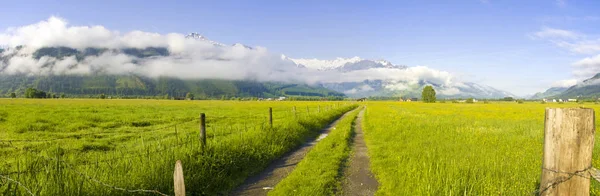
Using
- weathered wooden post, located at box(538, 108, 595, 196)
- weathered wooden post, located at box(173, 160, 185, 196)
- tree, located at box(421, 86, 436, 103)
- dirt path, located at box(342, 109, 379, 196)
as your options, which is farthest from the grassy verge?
tree, located at box(421, 86, 436, 103)

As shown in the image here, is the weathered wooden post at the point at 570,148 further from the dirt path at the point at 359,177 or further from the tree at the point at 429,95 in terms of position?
the tree at the point at 429,95

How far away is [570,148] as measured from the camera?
3.54 meters

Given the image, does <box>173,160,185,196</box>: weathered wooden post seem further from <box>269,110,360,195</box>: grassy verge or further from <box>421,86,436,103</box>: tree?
<box>421,86,436,103</box>: tree

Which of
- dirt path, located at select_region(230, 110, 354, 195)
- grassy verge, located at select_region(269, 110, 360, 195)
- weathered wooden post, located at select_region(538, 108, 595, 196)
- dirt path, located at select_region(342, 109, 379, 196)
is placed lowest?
dirt path, located at select_region(230, 110, 354, 195)

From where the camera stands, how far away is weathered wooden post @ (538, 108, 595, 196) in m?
3.50

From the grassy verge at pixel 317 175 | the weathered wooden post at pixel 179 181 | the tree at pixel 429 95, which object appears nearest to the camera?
the weathered wooden post at pixel 179 181

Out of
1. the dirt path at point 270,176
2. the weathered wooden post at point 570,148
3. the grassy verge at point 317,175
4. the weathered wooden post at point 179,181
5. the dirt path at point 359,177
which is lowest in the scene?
the dirt path at point 270,176

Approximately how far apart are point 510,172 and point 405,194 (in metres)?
2.71

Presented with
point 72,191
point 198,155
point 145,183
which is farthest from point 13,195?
point 198,155

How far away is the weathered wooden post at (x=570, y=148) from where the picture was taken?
3496mm

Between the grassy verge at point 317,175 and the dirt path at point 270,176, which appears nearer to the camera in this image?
the grassy verge at point 317,175

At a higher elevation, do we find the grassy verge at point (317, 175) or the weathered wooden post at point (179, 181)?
the weathered wooden post at point (179, 181)

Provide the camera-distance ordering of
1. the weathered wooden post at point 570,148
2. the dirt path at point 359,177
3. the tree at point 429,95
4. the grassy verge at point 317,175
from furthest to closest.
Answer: the tree at point 429,95 < the dirt path at point 359,177 < the grassy verge at point 317,175 < the weathered wooden post at point 570,148

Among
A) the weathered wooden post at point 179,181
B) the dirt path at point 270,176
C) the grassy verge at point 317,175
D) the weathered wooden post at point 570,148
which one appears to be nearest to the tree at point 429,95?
the grassy verge at point 317,175
